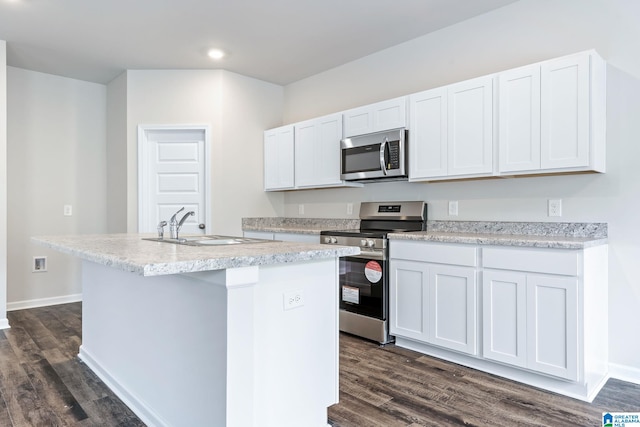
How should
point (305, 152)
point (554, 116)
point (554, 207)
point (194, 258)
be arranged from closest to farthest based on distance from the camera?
point (194, 258) → point (554, 116) → point (554, 207) → point (305, 152)

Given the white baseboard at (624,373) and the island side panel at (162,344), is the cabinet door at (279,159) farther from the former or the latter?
the white baseboard at (624,373)

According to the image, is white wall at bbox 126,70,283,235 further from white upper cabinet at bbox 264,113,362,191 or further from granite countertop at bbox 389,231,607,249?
granite countertop at bbox 389,231,607,249

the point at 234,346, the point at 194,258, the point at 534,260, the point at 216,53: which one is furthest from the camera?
the point at 216,53

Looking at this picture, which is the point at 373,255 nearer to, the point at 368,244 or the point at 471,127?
the point at 368,244

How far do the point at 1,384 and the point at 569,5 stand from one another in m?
4.42

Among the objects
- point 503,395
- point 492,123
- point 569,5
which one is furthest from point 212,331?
point 569,5

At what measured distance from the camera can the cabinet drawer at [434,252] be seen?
2695 mm

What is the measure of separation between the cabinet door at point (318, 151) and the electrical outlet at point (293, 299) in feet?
7.49

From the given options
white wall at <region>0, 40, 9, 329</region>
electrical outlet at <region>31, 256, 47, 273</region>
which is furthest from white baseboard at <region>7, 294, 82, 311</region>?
white wall at <region>0, 40, 9, 329</region>

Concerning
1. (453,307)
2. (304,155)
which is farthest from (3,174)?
(453,307)

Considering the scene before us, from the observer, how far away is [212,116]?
446 cm

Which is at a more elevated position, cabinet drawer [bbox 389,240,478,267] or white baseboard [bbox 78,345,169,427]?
cabinet drawer [bbox 389,240,478,267]

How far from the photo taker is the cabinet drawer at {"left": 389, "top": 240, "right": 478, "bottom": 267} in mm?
2695

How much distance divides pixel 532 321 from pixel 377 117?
6.63 ft
